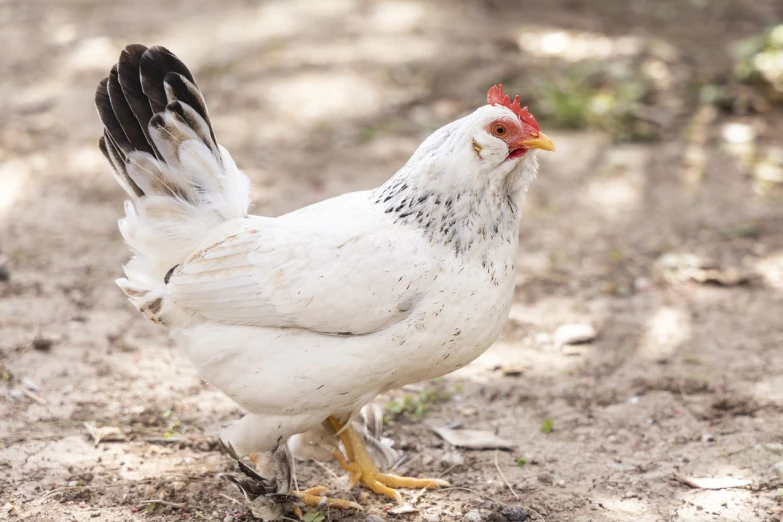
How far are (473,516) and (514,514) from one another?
0.56ft

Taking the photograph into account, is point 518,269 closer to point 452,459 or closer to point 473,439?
point 473,439

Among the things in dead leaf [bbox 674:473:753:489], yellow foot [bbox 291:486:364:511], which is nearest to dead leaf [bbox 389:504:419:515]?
yellow foot [bbox 291:486:364:511]

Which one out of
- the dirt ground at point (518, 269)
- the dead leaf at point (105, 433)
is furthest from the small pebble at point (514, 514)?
the dead leaf at point (105, 433)

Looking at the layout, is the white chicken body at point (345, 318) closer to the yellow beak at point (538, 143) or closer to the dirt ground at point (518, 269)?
the yellow beak at point (538, 143)

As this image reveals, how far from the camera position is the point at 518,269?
227 inches

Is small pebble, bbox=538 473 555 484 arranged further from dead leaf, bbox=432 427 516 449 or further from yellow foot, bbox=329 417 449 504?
yellow foot, bbox=329 417 449 504

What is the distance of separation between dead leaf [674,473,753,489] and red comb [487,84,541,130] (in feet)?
5.62

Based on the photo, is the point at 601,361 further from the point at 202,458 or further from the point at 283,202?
the point at 283,202

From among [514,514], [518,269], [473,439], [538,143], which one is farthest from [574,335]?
[538,143]

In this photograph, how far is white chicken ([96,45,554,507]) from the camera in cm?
315

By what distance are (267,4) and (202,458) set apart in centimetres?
661

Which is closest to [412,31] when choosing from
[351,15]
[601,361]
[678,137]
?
[351,15]

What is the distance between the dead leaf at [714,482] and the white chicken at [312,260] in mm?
1164

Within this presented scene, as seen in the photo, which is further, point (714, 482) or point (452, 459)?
point (452, 459)
